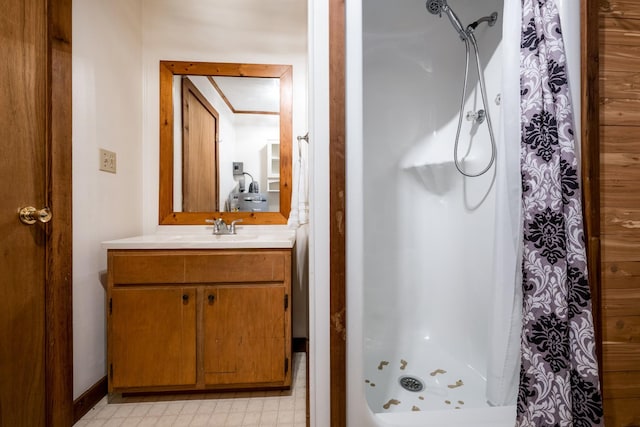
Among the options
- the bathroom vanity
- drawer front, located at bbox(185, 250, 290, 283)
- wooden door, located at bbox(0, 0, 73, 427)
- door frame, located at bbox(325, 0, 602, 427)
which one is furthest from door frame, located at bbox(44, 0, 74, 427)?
door frame, located at bbox(325, 0, 602, 427)

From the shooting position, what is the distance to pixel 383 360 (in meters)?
1.26

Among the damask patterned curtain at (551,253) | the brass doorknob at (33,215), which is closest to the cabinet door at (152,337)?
the brass doorknob at (33,215)

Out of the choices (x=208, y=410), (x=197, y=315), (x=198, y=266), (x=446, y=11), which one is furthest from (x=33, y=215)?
(x=446, y=11)

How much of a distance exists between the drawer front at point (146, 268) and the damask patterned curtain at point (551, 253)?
134 cm

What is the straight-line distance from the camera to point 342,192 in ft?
2.45

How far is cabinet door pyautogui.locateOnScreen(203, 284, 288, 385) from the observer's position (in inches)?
47.3

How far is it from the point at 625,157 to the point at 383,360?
3.88 feet

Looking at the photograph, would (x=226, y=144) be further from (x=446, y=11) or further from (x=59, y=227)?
(x=446, y=11)

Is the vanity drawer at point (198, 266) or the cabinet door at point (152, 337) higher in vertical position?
the vanity drawer at point (198, 266)

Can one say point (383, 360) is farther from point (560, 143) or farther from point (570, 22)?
point (570, 22)

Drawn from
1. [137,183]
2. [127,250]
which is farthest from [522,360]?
[137,183]

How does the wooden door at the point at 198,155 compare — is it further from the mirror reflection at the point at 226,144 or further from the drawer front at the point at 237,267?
the drawer front at the point at 237,267

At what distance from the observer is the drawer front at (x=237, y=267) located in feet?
3.93

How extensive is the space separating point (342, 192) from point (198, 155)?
129cm
